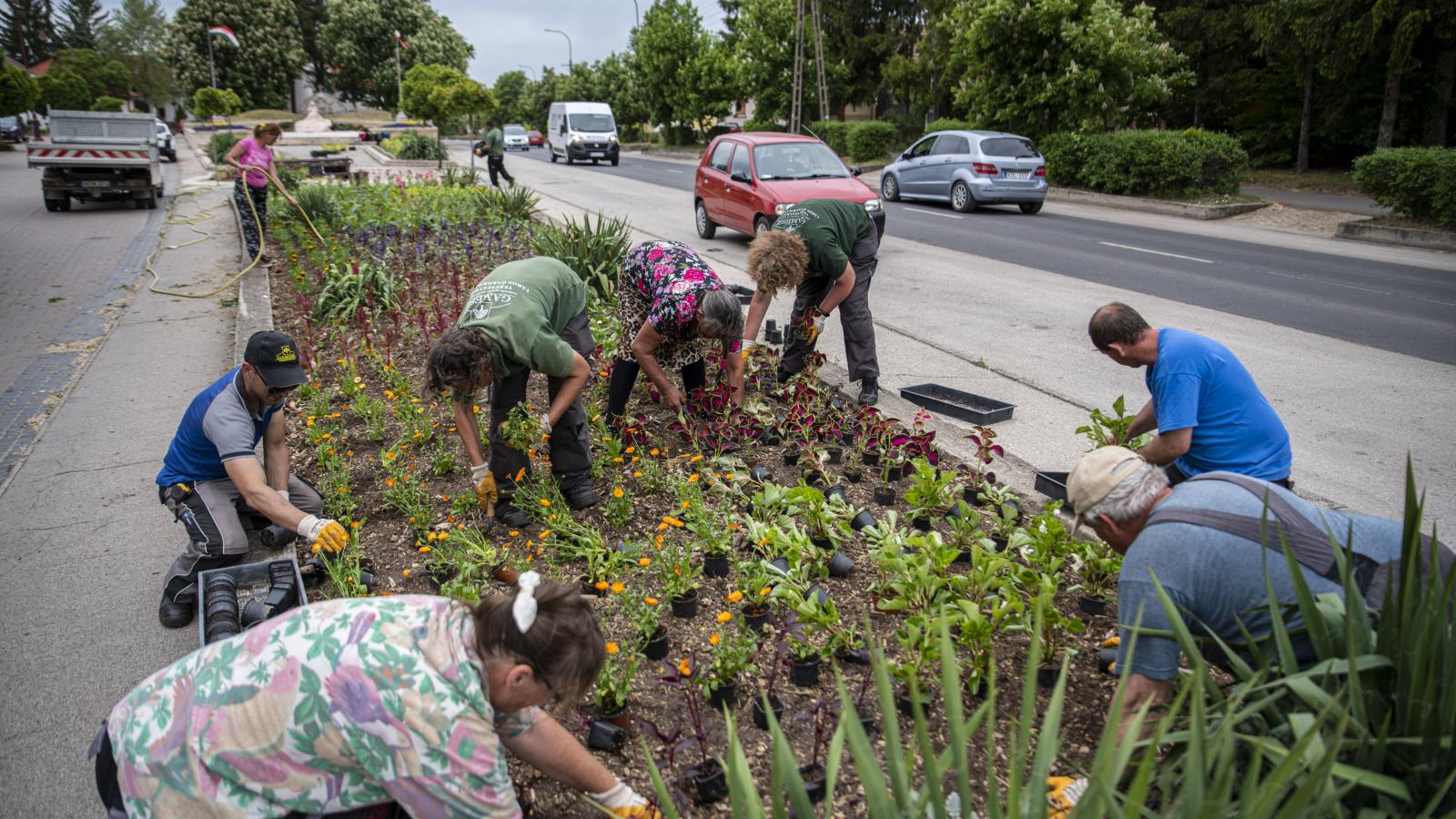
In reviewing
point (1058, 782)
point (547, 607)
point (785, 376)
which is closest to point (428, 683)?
point (547, 607)

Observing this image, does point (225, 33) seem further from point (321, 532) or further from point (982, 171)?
point (321, 532)

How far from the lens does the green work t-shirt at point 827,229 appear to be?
5145 mm

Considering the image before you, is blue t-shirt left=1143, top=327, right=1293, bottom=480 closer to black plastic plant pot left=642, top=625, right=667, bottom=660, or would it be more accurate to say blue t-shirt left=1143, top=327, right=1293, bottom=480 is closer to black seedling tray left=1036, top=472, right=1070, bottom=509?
black seedling tray left=1036, top=472, right=1070, bottom=509

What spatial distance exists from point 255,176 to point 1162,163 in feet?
55.2

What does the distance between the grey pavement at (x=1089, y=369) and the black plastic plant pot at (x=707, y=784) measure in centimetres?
250

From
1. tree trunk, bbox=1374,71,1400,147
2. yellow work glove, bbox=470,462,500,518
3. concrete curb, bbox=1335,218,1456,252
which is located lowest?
yellow work glove, bbox=470,462,500,518

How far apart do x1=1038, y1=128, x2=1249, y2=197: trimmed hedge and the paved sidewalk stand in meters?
18.0

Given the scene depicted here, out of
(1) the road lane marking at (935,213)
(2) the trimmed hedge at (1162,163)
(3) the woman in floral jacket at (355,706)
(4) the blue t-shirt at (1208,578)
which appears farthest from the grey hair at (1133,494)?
(2) the trimmed hedge at (1162,163)

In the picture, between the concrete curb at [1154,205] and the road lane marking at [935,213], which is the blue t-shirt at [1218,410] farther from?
the concrete curb at [1154,205]

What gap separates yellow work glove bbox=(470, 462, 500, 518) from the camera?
3.91 meters

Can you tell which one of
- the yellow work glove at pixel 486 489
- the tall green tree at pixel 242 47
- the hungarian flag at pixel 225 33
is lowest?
the yellow work glove at pixel 486 489

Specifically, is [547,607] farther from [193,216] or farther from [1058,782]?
[193,216]

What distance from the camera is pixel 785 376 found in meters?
5.69

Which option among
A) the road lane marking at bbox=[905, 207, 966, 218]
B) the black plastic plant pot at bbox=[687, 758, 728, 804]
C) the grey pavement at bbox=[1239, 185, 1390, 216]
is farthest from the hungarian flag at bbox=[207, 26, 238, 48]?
the black plastic plant pot at bbox=[687, 758, 728, 804]
